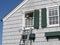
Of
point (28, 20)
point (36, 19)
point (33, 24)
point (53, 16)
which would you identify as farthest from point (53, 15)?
point (28, 20)

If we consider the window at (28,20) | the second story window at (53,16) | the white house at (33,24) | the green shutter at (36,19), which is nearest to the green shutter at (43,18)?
the white house at (33,24)

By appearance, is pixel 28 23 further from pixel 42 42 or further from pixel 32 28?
pixel 42 42

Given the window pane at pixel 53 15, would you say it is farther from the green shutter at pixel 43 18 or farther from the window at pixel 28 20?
the window at pixel 28 20

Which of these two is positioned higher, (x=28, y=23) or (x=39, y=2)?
(x=39, y=2)

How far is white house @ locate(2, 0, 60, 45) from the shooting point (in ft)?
75.7

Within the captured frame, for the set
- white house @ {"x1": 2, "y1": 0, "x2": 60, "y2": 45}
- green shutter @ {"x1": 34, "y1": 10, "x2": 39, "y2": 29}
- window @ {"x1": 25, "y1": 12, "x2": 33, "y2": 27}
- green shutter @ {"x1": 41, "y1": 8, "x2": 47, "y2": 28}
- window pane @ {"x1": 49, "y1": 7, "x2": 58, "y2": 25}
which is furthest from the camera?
window @ {"x1": 25, "y1": 12, "x2": 33, "y2": 27}

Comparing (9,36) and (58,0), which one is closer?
(58,0)

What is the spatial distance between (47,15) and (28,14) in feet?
6.62

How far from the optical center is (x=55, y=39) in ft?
74.2

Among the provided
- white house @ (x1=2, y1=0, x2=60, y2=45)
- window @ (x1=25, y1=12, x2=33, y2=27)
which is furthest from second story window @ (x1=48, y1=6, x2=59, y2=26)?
window @ (x1=25, y1=12, x2=33, y2=27)

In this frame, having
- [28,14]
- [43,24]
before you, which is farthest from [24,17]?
[43,24]

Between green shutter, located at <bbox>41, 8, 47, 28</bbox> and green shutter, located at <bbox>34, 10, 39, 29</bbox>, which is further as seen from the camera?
green shutter, located at <bbox>34, 10, 39, 29</bbox>

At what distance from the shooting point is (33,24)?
24.1 m

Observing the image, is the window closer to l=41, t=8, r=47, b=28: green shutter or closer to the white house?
the white house
